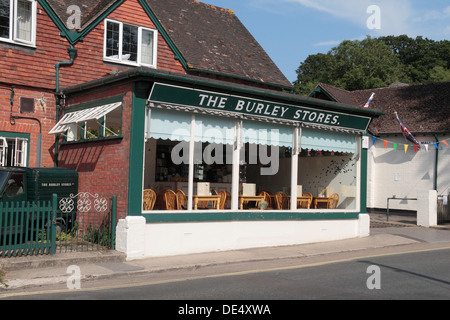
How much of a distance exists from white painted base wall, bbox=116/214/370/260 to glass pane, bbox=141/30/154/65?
694 centimetres

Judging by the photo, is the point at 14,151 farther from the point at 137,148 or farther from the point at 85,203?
the point at 137,148

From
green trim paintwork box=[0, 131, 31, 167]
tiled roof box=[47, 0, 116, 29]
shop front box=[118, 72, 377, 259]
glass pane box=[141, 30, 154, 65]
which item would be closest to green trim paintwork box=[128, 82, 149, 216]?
shop front box=[118, 72, 377, 259]

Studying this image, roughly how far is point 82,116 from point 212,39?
9274mm

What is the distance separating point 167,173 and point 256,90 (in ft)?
15.9

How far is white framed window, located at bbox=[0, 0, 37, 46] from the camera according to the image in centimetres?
1370

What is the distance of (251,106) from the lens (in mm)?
13055

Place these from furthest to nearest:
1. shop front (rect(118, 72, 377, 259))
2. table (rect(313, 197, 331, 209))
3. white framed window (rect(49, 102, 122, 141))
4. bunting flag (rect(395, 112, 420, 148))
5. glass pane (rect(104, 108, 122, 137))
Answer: bunting flag (rect(395, 112, 420, 148))
table (rect(313, 197, 331, 209))
glass pane (rect(104, 108, 122, 137))
white framed window (rect(49, 102, 122, 141))
shop front (rect(118, 72, 377, 259))

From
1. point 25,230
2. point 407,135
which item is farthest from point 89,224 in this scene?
point 407,135

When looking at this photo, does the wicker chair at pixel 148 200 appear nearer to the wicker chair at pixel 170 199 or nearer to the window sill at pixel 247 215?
the wicker chair at pixel 170 199

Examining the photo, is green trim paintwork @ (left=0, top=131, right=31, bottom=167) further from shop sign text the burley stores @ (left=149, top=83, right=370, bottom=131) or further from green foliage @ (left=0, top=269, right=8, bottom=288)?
green foliage @ (left=0, top=269, right=8, bottom=288)

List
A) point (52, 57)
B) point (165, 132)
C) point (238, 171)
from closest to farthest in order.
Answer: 1. point (165, 132)
2. point (238, 171)
3. point (52, 57)

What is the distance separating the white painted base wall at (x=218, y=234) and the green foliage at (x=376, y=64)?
32550 mm

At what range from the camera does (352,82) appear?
4603 cm
